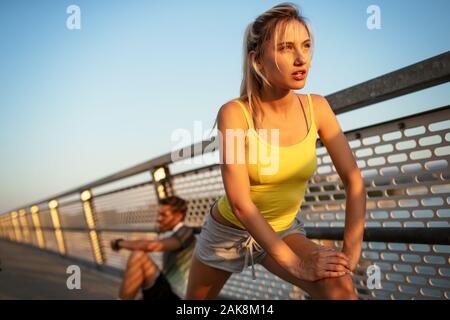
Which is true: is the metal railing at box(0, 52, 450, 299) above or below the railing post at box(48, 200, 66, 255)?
above

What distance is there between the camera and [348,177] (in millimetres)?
1936

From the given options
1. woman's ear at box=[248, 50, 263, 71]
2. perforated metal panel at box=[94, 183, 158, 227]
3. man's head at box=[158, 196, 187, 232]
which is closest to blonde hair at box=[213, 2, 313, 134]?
woman's ear at box=[248, 50, 263, 71]

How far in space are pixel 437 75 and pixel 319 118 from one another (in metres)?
0.48

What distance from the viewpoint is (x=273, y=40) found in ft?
6.09

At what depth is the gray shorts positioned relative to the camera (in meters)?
2.11

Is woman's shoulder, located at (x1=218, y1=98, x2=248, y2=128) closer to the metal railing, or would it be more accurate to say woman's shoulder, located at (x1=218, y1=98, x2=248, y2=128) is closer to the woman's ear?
the woman's ear

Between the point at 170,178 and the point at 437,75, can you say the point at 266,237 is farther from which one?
the point at 170,178

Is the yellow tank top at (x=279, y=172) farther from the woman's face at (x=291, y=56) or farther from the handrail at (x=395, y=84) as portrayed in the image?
the handrail at (x=395, y=84)

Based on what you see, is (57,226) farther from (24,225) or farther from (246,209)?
(246,209)

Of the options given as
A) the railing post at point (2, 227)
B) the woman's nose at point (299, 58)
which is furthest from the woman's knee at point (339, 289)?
the railing post at point (2, 227)

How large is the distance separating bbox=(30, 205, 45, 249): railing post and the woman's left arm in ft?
39.2

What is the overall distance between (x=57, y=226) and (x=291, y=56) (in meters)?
9.68

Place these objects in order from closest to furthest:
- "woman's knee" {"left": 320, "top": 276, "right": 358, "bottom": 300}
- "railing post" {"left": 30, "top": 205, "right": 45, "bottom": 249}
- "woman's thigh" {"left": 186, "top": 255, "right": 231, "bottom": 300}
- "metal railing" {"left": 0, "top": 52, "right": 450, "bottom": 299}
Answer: "woman's knee" {"left": 320, "top": 276, "right": 358, "bottom": 300}
"metal railing" {"left": 0, "top": 52, "right": 450, "bottom": 299}
"woman's thigh" {"left": 186, "top": 255, "right": 231, "bottom": 300}
"railing post" {"left": 30, "top": 205, "right": 45, "bottom": 249}
